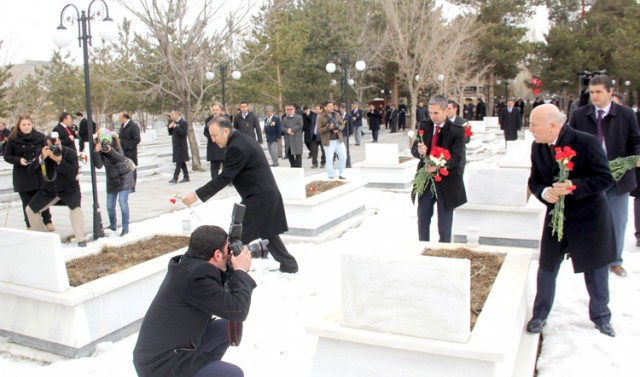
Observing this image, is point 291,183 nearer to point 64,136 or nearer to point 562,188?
point 562,188

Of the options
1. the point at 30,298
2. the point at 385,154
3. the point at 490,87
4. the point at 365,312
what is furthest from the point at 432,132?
the point at 490,87

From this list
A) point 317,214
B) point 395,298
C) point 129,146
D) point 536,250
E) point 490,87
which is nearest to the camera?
point 395,298

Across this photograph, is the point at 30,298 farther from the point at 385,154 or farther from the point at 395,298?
the point at 385,154

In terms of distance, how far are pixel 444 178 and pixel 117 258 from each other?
3.31 m

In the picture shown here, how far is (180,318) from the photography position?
3.05 m

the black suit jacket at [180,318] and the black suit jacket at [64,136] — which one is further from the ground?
the black suit jacket at [64,136]

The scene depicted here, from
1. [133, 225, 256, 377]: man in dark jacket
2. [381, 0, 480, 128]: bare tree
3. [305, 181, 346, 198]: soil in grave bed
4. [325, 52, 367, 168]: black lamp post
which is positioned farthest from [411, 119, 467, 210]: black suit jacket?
[381, 0, 480, 128]: bare tree

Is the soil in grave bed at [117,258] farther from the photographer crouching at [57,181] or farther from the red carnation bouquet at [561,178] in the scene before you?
the red carnation bouquet at [561,178]

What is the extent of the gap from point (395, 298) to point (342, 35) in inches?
1097

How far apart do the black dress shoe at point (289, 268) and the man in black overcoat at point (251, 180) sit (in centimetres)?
47

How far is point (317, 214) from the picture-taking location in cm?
831

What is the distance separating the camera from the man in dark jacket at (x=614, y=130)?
5691mm

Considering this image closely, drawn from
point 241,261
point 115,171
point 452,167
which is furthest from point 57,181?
point 241,261

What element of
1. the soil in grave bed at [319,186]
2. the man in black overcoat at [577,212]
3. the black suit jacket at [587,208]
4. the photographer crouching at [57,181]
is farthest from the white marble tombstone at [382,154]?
the black suit jacket at [587,208]
